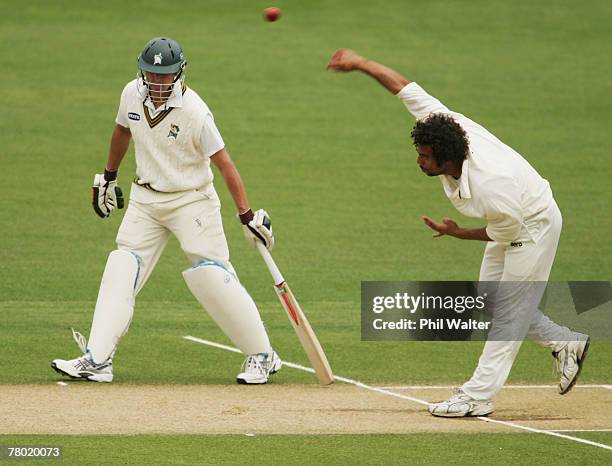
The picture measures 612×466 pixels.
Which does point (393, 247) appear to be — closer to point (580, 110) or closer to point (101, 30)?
point (580, 110)

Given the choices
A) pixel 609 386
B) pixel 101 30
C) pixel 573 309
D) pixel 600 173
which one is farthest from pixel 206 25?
pixel 609 386

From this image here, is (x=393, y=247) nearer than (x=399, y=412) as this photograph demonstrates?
No

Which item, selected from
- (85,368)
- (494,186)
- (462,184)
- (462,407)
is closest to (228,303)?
(85,368)

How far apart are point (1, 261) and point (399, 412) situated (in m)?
5.69

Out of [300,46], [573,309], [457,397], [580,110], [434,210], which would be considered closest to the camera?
[457,397]

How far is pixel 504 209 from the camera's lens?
25.5 feet

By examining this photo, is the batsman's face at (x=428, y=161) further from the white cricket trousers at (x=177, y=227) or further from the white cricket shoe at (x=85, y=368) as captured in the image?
the white cricket shoe at (x=85, y=368)

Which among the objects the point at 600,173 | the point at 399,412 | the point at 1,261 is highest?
the point at 600,173

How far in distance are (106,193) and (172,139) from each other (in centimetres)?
91

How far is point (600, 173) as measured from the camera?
56.2 ft

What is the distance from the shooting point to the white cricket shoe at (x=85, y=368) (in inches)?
349

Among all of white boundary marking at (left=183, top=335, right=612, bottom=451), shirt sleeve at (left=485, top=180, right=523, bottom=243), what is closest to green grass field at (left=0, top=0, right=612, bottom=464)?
white boundary marking at (left=183, top=335, right=612, bottom=451)

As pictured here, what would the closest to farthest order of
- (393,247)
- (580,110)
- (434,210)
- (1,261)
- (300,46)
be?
(1,261) → (393,247) → (434,210) → (580,110) → (300,46)

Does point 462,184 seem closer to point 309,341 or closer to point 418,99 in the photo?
point 418,99
